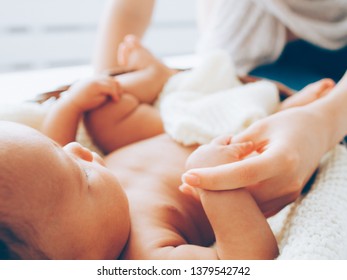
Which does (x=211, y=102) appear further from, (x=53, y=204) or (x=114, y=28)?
(x=53, y=204)

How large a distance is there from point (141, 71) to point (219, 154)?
0.43m

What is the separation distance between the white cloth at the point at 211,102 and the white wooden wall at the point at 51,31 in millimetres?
980

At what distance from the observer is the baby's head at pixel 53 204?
18.7 inches

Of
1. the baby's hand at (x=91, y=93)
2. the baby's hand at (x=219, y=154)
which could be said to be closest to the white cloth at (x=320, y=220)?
the baby's hand at (x=219, y=154)

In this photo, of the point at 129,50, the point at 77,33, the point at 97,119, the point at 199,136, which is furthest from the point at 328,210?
the point at 77,33

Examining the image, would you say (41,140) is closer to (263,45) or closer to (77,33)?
(263,45)

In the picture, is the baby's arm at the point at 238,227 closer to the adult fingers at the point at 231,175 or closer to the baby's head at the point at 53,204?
the adult fingers at the point at 231,175

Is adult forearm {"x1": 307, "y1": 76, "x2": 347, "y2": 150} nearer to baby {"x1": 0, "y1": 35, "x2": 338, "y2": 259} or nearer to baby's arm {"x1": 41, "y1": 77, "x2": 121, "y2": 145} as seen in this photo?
baby {"x1": 0, "y1": 35, "x2": 338, "y2": 259}

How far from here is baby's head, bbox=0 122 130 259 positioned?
0.47m

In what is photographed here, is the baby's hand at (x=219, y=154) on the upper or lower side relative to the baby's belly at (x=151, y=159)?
upper

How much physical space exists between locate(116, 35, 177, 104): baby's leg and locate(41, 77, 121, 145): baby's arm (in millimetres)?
83

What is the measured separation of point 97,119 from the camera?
2.90 feet

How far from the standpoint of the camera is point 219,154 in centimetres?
61

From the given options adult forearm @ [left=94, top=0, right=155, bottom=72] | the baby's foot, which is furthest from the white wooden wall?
the baby's foot
